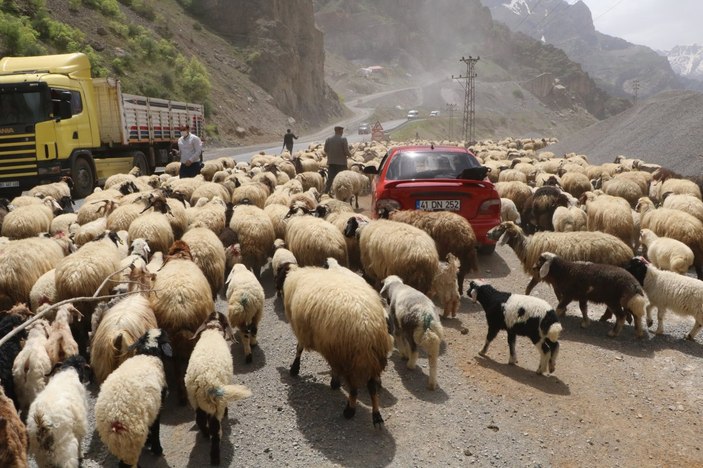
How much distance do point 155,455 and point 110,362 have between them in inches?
38.7

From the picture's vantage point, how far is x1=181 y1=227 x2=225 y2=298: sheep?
6434 mm

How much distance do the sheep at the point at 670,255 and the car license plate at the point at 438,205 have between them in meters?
3.16

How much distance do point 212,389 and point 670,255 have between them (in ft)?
22.9

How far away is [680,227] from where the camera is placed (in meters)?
7.84

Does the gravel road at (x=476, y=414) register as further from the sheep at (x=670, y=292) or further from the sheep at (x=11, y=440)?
the sheep at (x=11, y=440)

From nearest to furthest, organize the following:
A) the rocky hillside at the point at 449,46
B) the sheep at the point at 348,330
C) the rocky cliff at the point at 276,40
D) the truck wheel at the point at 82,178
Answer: the sheep at the point at 348,330 < the truck wheel at the point at 82,178 < the rocky cliff at the point at 276,40 < the rocky hillside at the point at 449,46

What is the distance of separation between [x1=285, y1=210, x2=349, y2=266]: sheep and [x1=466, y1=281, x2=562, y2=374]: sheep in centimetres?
234

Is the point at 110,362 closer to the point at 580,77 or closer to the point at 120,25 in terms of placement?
the point at 120,25

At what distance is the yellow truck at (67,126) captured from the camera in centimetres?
1245

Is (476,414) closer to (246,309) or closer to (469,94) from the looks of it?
(246,309)

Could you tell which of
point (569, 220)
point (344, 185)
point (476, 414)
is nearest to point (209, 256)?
point (476, 414)

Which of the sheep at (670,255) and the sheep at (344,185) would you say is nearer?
the sheep at (670,255)

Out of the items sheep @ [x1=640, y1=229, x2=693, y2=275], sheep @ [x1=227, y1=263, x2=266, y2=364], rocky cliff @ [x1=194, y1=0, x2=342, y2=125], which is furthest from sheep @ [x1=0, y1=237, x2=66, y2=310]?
rocky cliff @ [x1=194, y1=0, x2=342, y2=125]

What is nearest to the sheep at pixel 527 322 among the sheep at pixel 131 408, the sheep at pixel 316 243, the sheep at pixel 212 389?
the sheep at pixel 316 243
